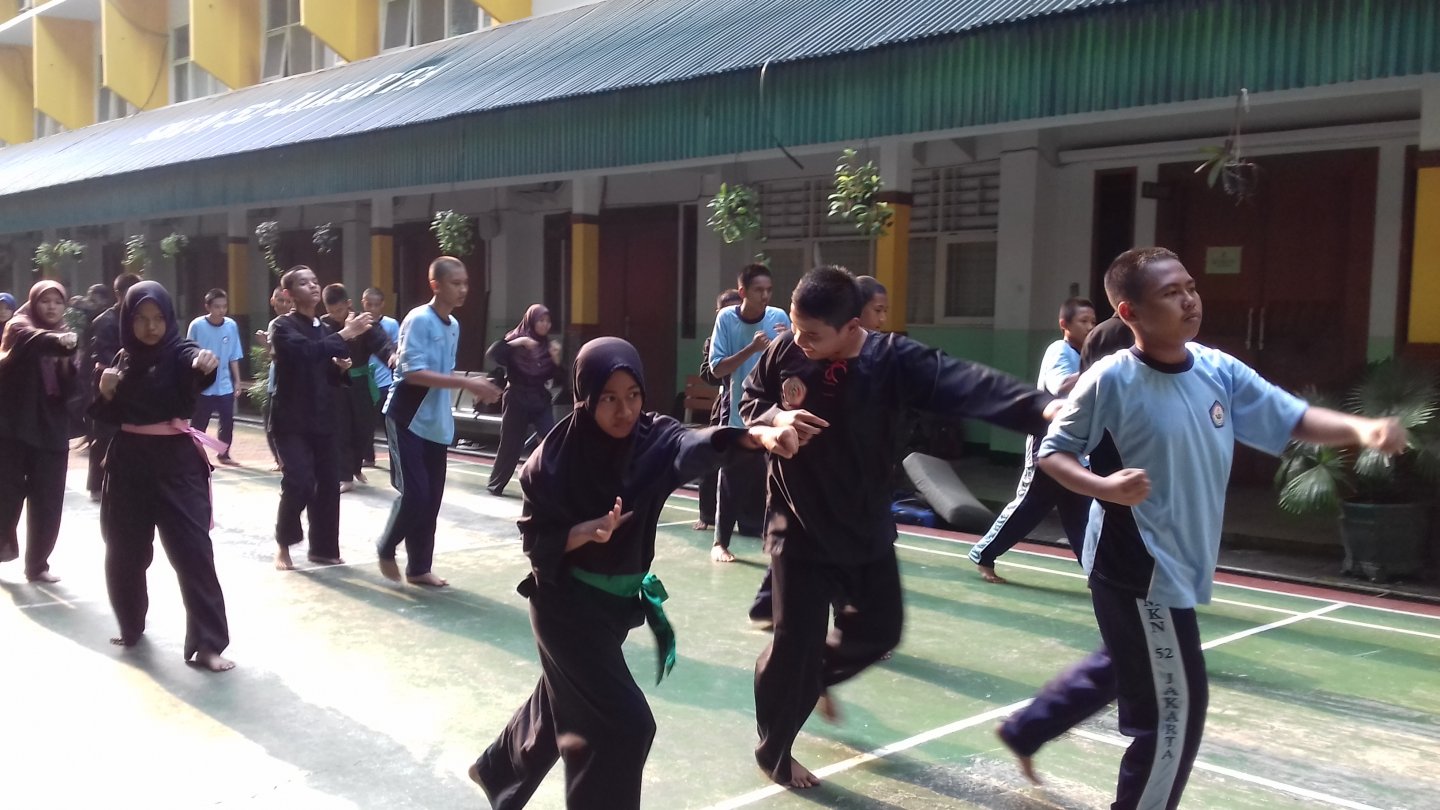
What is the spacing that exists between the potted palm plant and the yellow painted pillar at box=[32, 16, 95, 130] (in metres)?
28.4

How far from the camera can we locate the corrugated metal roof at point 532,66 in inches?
412

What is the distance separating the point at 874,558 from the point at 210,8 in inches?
894

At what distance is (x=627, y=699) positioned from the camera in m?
3.34

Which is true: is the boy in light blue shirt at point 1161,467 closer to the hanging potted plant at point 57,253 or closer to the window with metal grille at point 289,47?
the window with metal grille at point 289,47

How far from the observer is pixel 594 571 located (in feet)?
11.4

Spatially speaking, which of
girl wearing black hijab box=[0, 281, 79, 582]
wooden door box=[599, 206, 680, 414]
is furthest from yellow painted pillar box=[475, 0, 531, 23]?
girl wearing black hijab box=[0, 281, 79, 582]

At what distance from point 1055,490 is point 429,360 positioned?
146 inches

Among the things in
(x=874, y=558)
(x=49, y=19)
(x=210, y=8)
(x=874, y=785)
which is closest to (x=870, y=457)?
(x=874, y=558)

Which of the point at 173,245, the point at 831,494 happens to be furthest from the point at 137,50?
the point at 831,494

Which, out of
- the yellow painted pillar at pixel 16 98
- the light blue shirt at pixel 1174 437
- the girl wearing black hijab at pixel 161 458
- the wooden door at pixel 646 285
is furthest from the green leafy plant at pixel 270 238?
the light blue shirt at pixel 1174 437

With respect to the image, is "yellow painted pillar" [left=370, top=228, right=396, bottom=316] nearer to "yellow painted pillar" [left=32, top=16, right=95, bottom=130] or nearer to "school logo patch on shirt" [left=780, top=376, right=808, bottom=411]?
"yellow painted pillar" [left=32, top=16, right=95, bottom=130]

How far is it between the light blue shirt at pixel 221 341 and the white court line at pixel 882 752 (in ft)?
33.4

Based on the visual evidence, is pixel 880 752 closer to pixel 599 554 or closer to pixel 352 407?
pixel 599 554

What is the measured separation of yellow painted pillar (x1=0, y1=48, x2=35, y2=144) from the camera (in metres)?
31.0
